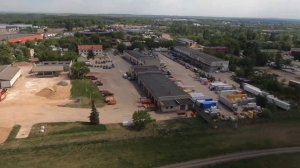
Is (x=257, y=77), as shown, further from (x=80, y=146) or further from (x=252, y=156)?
(x=80, y=146)

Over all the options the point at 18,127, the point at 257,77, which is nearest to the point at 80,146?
the point at 18,127

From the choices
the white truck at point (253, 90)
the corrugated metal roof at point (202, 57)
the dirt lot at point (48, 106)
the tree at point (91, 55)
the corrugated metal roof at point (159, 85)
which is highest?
the corrugated metal roof at point (202, 57)

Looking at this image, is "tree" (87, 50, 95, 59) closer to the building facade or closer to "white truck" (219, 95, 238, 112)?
the building facade

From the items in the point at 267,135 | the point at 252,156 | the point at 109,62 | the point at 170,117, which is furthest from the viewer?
the point at 109,62

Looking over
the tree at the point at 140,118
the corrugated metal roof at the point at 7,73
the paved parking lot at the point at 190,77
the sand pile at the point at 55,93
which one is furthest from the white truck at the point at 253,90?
the corrugated metal roof at the point at 7,73

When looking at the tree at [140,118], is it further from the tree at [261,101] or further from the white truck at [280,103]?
the white truck at [280,103]

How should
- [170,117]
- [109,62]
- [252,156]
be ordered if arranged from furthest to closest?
[109,62] < [170,117] < [252,156]

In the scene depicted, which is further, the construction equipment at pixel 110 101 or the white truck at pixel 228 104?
the construction equipment at pixel 110 101
